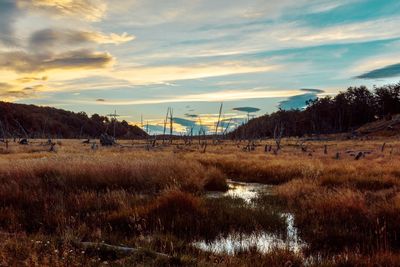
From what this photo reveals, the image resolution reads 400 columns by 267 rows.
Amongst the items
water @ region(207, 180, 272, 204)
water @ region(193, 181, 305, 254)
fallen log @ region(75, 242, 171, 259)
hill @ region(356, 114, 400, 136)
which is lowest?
water @ region(193, 181, 305, 254)

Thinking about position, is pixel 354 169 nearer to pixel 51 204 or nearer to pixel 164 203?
pixel 164 203

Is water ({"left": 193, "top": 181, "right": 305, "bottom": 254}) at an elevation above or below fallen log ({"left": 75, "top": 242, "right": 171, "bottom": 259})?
below

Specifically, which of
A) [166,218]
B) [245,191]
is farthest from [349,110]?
[166,218]

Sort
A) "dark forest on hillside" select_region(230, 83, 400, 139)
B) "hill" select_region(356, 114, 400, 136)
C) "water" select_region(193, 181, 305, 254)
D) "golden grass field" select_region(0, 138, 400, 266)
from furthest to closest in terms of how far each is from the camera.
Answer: "dark forest on hillside" select_region(230, 83, 400, 139) < "hill" select_region(356, 114, 400, 136) < "water" select_region(193, 181, 305, 254) < "golden grass field" select_region(0, 138, 400, 266)

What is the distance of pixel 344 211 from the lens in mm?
10633

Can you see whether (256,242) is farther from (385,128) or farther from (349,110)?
(349,110)

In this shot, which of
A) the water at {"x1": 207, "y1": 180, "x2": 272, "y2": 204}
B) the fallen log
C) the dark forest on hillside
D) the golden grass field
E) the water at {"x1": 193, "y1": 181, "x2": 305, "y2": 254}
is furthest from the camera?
the dark forest on hillside

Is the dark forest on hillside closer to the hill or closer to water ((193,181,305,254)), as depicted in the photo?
the hill

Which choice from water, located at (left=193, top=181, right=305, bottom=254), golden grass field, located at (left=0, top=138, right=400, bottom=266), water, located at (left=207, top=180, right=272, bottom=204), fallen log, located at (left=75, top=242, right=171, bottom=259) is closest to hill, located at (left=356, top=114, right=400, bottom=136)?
water, located at (left=207, top=180, right=272, bottom=204)

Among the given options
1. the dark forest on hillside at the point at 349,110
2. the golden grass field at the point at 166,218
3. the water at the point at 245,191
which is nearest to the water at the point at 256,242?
the golden grass field at the point at 166,218

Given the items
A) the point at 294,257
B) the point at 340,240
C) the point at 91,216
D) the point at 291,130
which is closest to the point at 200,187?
the point at 91,216

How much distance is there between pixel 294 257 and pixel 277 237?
2015mm

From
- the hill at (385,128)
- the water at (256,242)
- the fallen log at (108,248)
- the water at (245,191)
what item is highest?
the hill at (385,128)

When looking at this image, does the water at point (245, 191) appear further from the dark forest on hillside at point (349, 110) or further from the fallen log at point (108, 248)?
the dark forest on hillside at point (349, 110)
